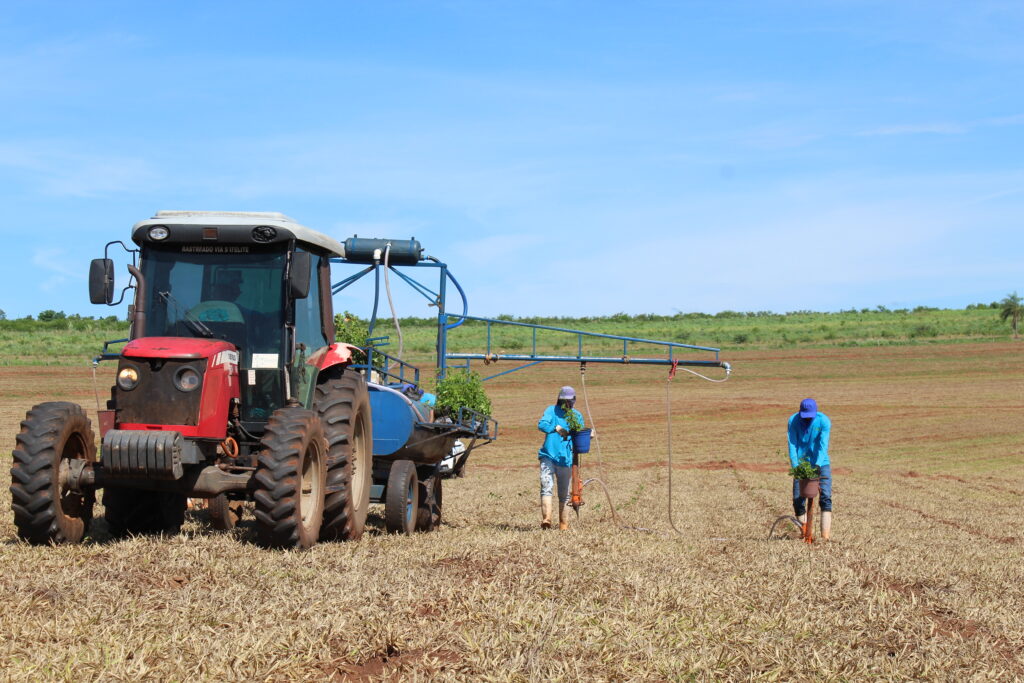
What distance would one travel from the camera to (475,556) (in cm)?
823

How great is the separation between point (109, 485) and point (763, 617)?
498cm

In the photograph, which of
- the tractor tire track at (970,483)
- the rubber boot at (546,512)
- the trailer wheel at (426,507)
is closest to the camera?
the trailer wheel at (426,507)

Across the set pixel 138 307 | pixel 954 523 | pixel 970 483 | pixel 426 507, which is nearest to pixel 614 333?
pixel 970 483

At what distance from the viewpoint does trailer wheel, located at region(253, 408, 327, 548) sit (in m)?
8.05

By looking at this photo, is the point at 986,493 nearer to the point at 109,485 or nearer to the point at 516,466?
the point at 516,466

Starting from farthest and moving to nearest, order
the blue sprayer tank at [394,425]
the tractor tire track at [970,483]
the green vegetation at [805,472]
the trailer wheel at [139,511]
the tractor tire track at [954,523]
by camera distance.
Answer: the tractor tire track at [970,483], the tractor tire track at [954,523], the green vegetation at [805,472], the blue sprayer tank at [394,425], the trailer wheel at [139,511]

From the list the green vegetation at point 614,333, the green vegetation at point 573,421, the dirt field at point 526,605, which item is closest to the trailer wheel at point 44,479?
the dirt field at point 526,605

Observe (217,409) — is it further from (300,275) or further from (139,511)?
(139,511)

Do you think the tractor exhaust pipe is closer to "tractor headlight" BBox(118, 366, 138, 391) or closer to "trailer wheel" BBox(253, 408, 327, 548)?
"tractor headlight" BBox(118, 366, 138, 391)

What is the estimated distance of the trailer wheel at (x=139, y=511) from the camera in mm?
9266

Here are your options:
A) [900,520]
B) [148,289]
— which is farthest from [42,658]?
[900,520]

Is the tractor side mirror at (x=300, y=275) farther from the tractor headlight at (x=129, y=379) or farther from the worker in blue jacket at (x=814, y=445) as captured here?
the worker in blue jacket at (x=814, y=445)

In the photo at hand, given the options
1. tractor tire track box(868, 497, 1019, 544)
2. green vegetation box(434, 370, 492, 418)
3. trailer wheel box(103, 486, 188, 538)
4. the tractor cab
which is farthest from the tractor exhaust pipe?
tractor tire track box(868, 497, 1019, 544)

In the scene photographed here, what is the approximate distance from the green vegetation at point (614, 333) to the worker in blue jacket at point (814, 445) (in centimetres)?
4233
